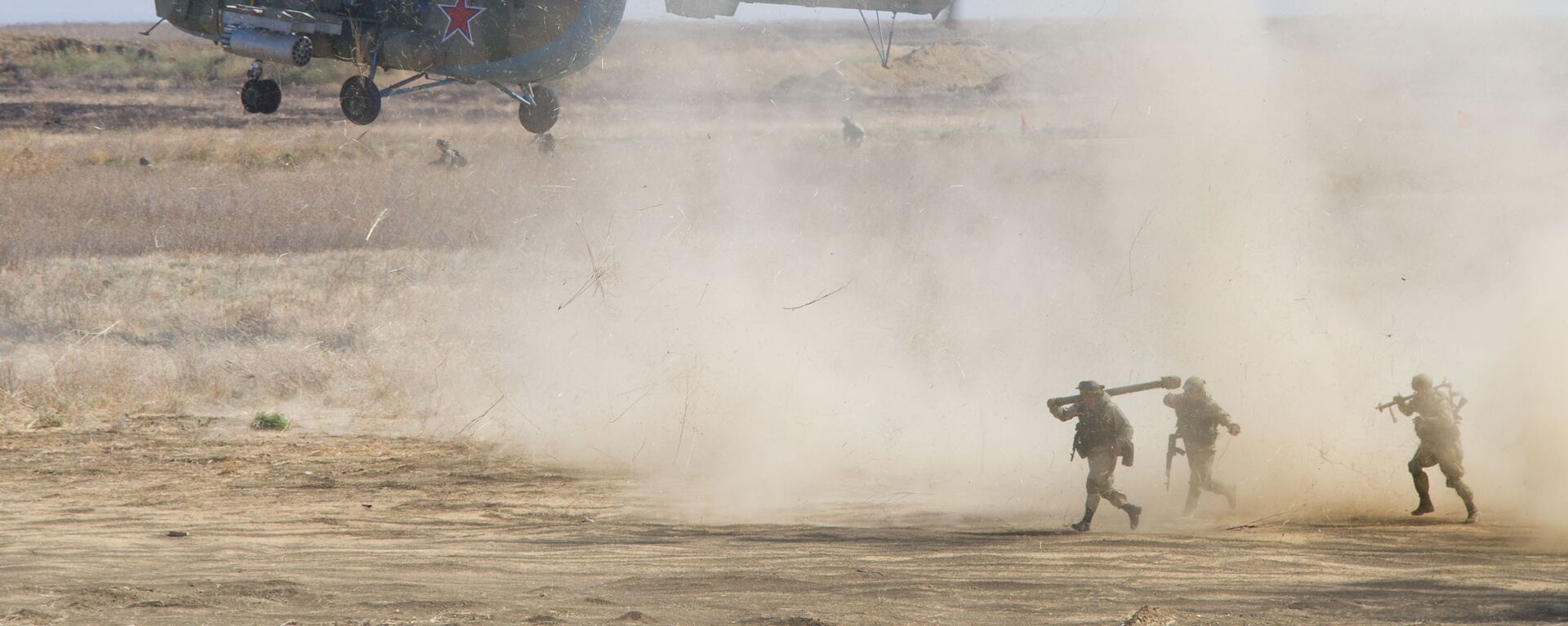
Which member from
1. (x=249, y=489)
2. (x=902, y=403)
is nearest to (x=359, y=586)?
(x=249, y=489)

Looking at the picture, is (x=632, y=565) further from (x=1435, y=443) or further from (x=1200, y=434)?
(x=1435, y=443)

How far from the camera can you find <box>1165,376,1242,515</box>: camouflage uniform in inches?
393

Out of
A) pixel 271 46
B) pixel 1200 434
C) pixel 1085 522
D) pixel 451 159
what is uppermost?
pixel 451 159

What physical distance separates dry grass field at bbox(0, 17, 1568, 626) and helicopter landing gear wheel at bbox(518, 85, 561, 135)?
1.02m

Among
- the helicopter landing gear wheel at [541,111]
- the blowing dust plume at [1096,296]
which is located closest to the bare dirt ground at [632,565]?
the blowing dust plume at [1096,296]

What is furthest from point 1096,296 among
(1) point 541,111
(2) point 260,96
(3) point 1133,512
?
(2) point 260,96

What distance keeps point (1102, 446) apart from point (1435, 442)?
7.63 ft

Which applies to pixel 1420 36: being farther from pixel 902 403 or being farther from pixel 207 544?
pixel 207 544

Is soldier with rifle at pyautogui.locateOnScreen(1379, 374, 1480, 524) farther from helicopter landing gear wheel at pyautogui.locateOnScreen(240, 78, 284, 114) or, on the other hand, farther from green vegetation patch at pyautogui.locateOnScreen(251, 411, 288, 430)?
helicopter landing gear wheel at pyautogui.locateOnScreen(240, 78, 284, 114)

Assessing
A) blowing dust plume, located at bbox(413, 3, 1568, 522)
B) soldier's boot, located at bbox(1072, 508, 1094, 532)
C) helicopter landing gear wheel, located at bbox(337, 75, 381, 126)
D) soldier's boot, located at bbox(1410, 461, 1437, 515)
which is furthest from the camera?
helicopter landing gear wheel, located at bbox(337, 75, 381, 126)

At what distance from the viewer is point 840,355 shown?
49.0ft

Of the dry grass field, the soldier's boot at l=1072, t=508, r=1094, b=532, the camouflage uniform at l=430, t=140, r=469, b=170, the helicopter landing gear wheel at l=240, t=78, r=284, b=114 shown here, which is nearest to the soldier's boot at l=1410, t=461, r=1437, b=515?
the dry grass field

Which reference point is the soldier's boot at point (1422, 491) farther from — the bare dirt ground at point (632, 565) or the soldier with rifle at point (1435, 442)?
the bare dirt ground at point (632, 565)

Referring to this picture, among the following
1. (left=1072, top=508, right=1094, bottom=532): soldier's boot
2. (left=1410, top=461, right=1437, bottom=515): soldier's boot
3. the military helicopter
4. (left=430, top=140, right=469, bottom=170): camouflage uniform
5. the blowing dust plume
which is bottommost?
(left=1072, top=508, right=1094, bottom=532): soldier's boot
